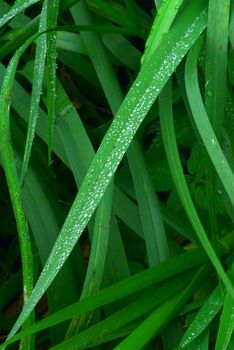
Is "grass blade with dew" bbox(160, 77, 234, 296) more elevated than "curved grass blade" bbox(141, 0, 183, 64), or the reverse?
"curved grass blade" bbox(141, 0, 183, 64)

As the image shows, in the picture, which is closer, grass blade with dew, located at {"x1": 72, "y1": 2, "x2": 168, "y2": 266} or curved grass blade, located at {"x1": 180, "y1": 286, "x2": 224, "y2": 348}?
curved grass blade, located at {"x1": 180, "y1": 286, "x2": 224, "y2": 348}

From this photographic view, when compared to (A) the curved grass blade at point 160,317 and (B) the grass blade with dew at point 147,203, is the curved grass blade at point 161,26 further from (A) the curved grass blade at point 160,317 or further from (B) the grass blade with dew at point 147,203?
(A) the curved grass blade at point 160,317

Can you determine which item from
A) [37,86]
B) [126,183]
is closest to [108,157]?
[37,86]

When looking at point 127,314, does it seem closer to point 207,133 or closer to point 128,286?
point 128,286

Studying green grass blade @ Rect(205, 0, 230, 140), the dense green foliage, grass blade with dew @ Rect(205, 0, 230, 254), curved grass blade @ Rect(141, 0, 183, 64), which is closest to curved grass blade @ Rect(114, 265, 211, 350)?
the dense green foliage

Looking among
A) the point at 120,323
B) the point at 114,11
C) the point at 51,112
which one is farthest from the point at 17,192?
the point at 114,11

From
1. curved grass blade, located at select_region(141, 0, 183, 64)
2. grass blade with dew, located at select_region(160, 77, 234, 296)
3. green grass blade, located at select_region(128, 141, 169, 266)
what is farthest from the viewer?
green grass blade, located at select_region(128, 141, 169, 266)

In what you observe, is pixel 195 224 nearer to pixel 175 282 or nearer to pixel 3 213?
pixel 175 282

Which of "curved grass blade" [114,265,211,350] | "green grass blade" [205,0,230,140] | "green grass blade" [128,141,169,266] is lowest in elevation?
"curved grass blade" [114,265,211,350]

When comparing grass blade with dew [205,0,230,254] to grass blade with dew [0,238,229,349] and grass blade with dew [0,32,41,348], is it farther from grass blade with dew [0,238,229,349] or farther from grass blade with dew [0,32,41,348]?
grass blade with dew [0,32,41,348]
